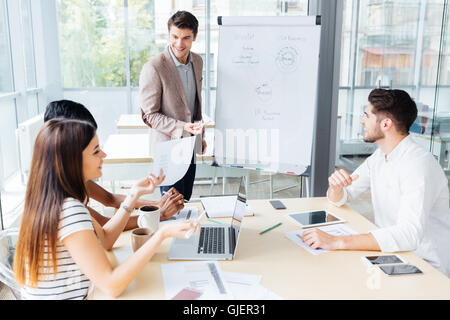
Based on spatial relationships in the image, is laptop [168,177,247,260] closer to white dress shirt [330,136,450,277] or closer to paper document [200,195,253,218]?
paper document [200,195,253,218]

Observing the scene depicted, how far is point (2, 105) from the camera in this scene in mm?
3381

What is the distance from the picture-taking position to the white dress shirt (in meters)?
1.42

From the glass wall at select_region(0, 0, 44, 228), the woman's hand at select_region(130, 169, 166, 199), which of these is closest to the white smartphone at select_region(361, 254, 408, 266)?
the woman's hand at select_region(130, 169, 166, 199)

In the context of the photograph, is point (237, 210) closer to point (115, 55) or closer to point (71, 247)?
point (71, 247)

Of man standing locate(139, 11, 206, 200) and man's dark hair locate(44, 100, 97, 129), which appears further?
man standing locate(139, 11, 206, 200)

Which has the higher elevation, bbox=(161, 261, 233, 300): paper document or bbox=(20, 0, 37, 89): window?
bbox=(20, 0, 37, 89): window

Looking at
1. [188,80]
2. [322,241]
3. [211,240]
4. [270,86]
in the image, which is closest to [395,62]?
[270,86]

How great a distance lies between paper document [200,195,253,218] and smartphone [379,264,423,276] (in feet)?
2.10

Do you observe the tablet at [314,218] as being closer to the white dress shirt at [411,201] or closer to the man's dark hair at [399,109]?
the white dress shirt at [411,201]

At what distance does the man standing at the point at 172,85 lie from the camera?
2314 millimetres

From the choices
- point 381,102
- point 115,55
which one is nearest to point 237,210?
point 381,102

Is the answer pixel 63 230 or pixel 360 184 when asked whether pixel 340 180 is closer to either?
pixel 360 184
